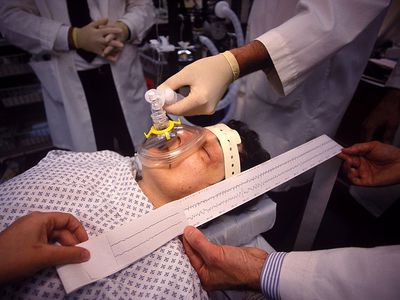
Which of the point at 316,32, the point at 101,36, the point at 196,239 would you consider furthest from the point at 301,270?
the point at 101,36

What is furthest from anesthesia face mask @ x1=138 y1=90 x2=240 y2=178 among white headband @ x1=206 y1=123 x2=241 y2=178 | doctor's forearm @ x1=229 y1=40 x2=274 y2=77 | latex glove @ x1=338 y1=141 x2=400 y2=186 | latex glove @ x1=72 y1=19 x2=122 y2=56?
latex glove @ x1=72 y1=19 x2=122 y2=56

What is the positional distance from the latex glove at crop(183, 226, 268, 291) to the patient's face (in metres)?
0.24

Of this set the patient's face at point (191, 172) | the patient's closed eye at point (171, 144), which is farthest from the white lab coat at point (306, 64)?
the patient's closed eye at point (171, 144)

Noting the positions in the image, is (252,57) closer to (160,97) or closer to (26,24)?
(160,97)

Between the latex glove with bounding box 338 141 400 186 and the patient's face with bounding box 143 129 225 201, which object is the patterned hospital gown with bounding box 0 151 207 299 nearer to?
the patient's face with bounding box 143 129 225 201

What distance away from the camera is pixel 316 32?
1021mm

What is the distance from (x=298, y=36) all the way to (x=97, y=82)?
1496 millimetres

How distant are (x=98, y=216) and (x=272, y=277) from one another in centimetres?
66

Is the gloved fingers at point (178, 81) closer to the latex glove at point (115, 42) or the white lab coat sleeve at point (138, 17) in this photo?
the latex glove at point (115, 42)

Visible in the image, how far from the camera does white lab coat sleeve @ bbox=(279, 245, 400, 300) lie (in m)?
0.64

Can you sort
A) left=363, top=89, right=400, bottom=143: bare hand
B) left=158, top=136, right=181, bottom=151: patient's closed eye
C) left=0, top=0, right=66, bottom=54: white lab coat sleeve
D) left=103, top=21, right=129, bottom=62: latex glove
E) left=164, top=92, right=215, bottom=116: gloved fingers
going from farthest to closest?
left=103, top=21, right=129, bottom=62: latex glove → left=0, top=0, right=66, bottom=54: white lab coat sleeve → left=363, top=89, right=400, bottom=143: bare hand → left=158, top=136, right=181, bottom=151: patient's closed eye → left=164, top=92, right=215, bottom=116: gloved fingers

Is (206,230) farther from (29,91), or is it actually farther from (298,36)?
(29,91)

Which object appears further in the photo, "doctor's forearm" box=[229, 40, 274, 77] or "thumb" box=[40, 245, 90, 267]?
"doctor's forearm" box=[229, 40, 274, 77]

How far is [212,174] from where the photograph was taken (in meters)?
1.12
